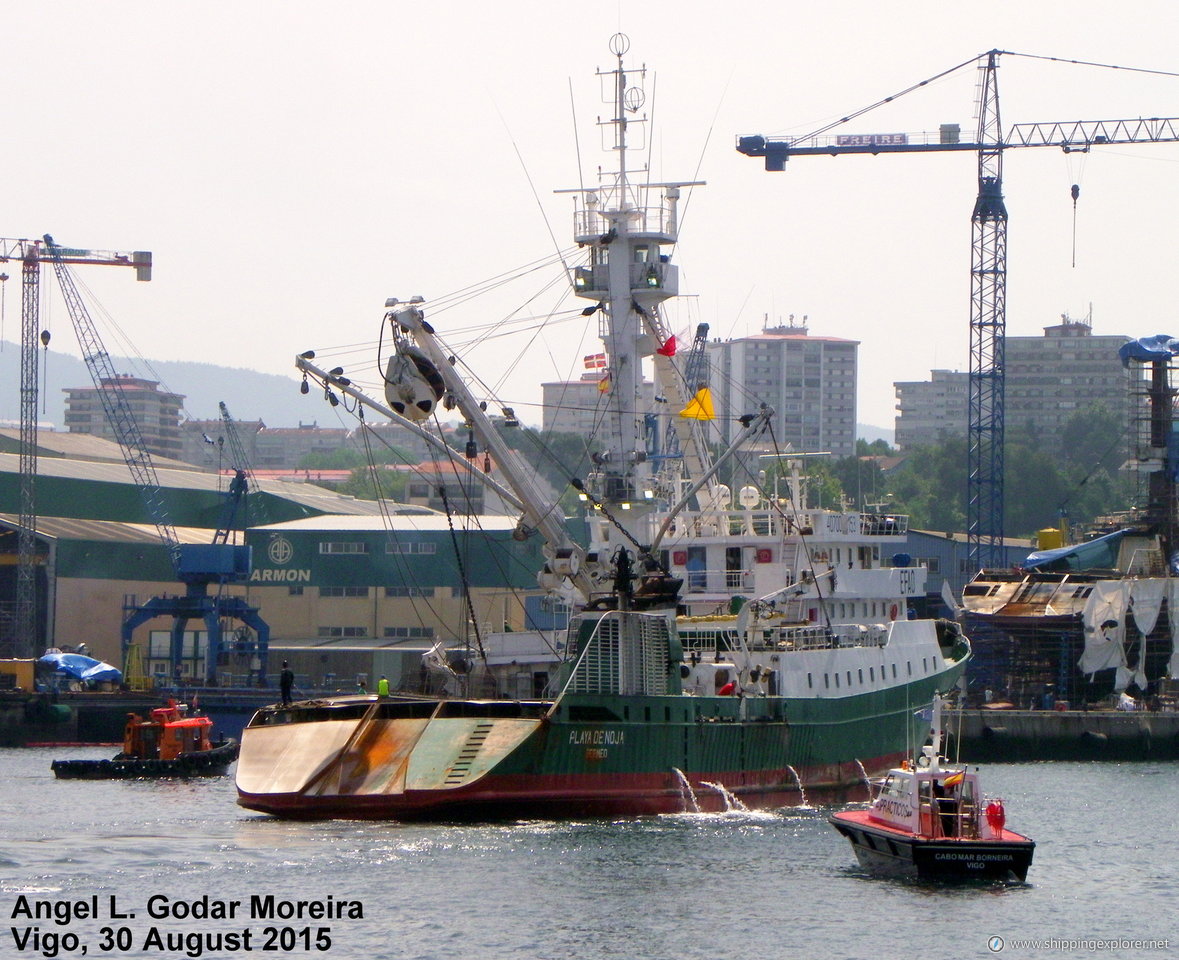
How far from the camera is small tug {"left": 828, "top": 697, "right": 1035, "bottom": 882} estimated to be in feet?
123

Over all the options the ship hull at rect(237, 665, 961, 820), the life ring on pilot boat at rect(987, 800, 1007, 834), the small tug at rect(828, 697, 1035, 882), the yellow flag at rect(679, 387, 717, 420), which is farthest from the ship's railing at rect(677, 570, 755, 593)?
the life ring on pilot boat at rect(987, 800, 1007, 834)

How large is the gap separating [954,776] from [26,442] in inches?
3147

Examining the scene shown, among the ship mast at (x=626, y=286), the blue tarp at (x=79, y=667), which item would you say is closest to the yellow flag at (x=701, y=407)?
the ship mast at (x=626, y=286)

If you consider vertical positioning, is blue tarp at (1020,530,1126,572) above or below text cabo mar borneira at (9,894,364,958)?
above

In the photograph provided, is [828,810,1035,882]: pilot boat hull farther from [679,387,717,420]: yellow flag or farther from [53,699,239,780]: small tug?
[53,699,239,780]: small tug

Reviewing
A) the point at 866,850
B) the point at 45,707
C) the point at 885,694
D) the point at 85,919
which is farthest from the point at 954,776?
the point at 45,707

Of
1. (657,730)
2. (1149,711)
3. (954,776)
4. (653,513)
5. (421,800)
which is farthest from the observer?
(1149,711)

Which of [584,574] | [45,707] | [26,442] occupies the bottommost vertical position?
[45,707]

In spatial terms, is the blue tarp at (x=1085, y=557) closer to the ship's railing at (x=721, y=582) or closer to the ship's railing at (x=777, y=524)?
the ship's railing at (x=777, y=524)

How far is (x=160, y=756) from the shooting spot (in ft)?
203

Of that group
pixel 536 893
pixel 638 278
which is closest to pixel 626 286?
pixel 638 278

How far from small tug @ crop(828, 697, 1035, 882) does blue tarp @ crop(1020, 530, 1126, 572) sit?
60.8m

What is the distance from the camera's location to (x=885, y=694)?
5906 cm

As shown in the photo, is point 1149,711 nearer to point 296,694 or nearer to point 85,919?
point 296,694
